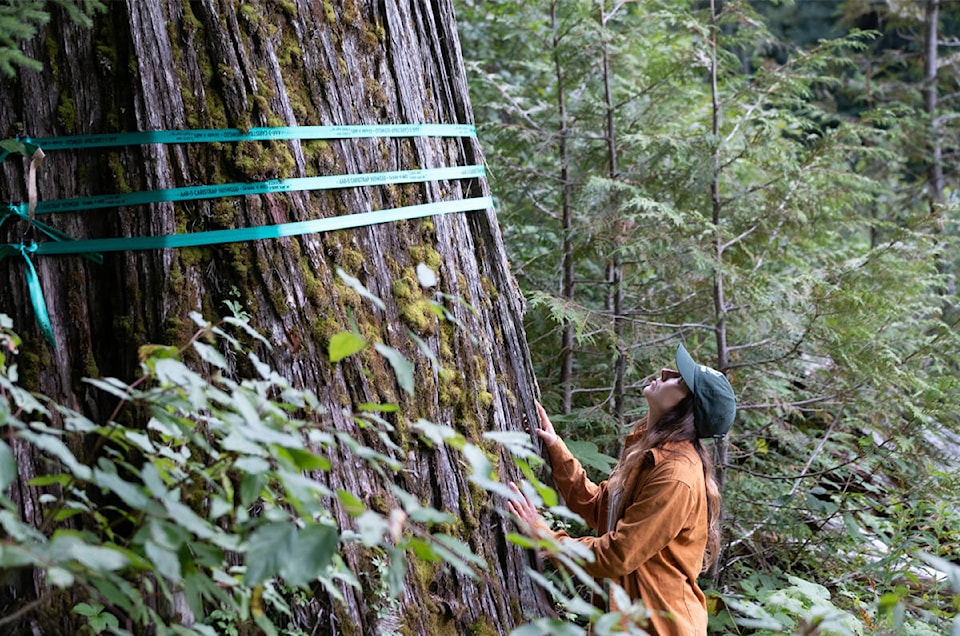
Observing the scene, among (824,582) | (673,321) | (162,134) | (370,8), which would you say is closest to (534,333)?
(673,321)

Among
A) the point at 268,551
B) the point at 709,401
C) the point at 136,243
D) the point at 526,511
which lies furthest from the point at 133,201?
the point at 709,401

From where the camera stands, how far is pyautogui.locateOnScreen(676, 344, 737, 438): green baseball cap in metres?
2.96

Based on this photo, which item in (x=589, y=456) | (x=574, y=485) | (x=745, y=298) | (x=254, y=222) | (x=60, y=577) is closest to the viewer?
(x=60, y=577)

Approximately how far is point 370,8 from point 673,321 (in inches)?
115

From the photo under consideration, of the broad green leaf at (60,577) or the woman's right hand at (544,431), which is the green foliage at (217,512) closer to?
the broad green leaf at (60,577)

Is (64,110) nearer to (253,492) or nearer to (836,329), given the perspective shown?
(253,492)

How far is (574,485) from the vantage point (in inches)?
124

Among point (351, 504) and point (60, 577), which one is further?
point (351, 504)

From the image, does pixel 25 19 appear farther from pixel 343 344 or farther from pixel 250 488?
pixel 250 488

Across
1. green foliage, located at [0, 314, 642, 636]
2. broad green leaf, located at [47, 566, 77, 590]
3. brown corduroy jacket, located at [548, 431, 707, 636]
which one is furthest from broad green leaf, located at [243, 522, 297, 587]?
brown corduroy jacket, located at [548, 431, 707, 636]

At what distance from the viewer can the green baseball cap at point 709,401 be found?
296cm

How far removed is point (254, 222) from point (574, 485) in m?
1.63

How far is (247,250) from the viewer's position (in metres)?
2.25

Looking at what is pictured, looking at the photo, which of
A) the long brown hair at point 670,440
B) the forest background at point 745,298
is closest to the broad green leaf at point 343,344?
the long brown hair at point 670,440
